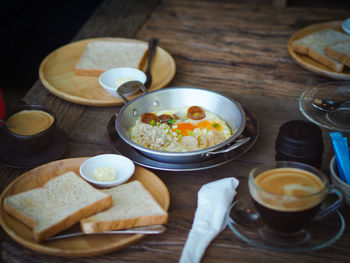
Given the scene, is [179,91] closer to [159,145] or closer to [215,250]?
[159,145]

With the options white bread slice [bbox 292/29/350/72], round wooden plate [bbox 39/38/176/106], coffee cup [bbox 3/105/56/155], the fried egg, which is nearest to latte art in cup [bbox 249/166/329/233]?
the fried egg

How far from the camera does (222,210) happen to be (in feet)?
4.20

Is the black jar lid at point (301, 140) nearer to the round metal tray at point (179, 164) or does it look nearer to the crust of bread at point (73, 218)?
the round metal tray at point (179, 164)

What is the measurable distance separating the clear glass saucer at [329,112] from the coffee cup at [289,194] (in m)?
0.58

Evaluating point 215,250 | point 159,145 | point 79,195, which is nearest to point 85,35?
point 159,145

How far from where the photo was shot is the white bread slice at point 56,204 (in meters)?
1.19

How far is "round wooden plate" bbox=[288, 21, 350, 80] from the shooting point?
2008 mm

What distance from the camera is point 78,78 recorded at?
7.06 feet

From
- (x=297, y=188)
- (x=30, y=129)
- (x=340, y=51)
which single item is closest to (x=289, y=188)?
(x=297, y=188)

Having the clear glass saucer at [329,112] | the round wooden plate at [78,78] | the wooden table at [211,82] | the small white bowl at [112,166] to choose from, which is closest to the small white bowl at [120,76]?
the round wooden plate at [78,78]

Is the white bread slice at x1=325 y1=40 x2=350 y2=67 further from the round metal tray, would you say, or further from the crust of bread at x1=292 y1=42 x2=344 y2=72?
the round metal tray

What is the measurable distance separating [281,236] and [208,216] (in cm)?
22

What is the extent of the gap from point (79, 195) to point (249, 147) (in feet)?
2.11

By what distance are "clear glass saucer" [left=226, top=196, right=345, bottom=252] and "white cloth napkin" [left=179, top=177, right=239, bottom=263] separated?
0.11 ft
